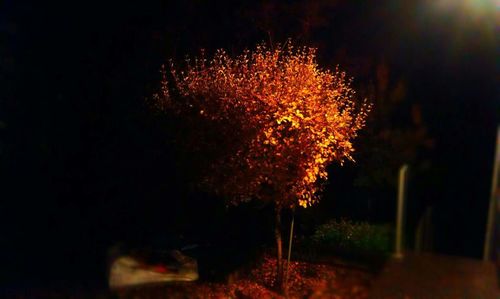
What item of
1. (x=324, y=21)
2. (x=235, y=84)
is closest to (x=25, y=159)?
(x=235, y=84)

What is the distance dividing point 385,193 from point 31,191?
7.25 metres

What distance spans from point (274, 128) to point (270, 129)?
11 centimetres

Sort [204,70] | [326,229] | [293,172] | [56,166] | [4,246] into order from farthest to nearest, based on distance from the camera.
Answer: [56,166]
[4,246]
[326,229]
[204,70]
[293,172]

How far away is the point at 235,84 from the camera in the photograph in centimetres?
805

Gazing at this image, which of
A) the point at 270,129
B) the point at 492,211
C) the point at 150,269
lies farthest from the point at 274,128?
the point at 492,211

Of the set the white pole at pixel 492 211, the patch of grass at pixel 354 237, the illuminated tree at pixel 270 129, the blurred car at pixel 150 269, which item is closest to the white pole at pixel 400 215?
the patch of grass at pixel 354 237

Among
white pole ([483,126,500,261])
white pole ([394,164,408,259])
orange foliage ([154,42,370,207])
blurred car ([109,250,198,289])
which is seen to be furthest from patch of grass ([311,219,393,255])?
blurred car ([109,250,198,289])

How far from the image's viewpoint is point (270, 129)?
25.1 feet

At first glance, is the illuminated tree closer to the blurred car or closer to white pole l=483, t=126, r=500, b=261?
the blurred car

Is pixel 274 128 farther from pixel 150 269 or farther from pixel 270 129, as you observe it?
pixel 150 269

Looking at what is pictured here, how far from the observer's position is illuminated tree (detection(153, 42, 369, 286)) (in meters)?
7.67

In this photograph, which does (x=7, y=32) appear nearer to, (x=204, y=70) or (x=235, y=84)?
(x=204, y=70)

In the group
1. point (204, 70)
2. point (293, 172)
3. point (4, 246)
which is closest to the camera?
point (293, 172)

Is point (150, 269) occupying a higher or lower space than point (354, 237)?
lower
